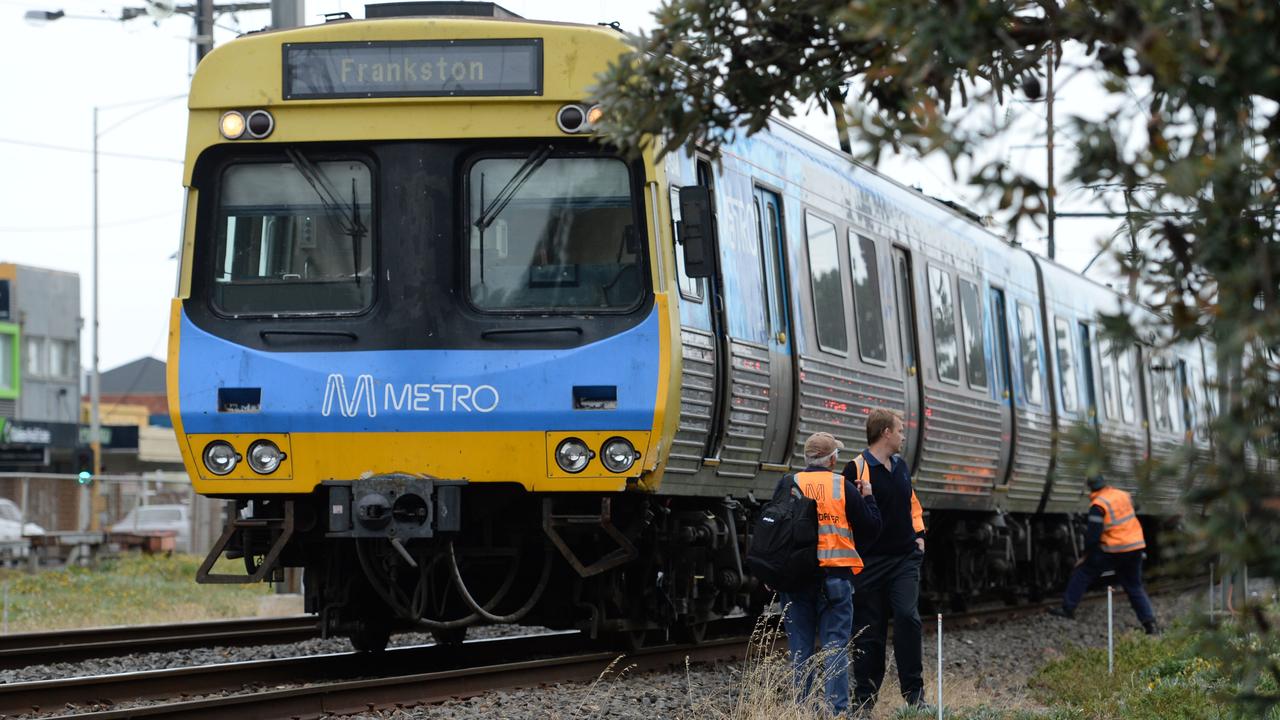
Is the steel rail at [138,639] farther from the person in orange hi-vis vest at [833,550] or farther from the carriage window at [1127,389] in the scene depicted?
the carriage window at [1127,389]

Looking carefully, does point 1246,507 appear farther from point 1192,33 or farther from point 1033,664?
point 1033,664

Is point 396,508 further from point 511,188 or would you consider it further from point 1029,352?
point 1029,352

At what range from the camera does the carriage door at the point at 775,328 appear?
11609 millimetres

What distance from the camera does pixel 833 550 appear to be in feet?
30.2

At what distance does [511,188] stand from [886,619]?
3.17m

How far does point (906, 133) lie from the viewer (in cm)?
431

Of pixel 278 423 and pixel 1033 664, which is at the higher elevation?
pixel 278 423

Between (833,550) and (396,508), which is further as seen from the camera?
(396,508)

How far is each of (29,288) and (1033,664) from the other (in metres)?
55.9

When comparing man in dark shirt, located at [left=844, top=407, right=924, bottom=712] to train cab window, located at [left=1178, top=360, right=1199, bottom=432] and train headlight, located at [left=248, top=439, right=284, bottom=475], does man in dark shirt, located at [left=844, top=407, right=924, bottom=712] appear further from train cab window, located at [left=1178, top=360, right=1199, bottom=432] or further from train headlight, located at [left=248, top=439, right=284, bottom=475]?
train headlight, located at [left=248, top=439, right=284, bottom=475]

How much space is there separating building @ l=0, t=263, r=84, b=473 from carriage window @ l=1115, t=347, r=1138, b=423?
141ft

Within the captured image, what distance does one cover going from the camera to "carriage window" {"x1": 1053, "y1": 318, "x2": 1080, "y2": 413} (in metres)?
20.6

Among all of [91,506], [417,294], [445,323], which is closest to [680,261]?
[445,323]

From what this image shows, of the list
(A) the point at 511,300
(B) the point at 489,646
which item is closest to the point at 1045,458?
(B) the point at 489,646
